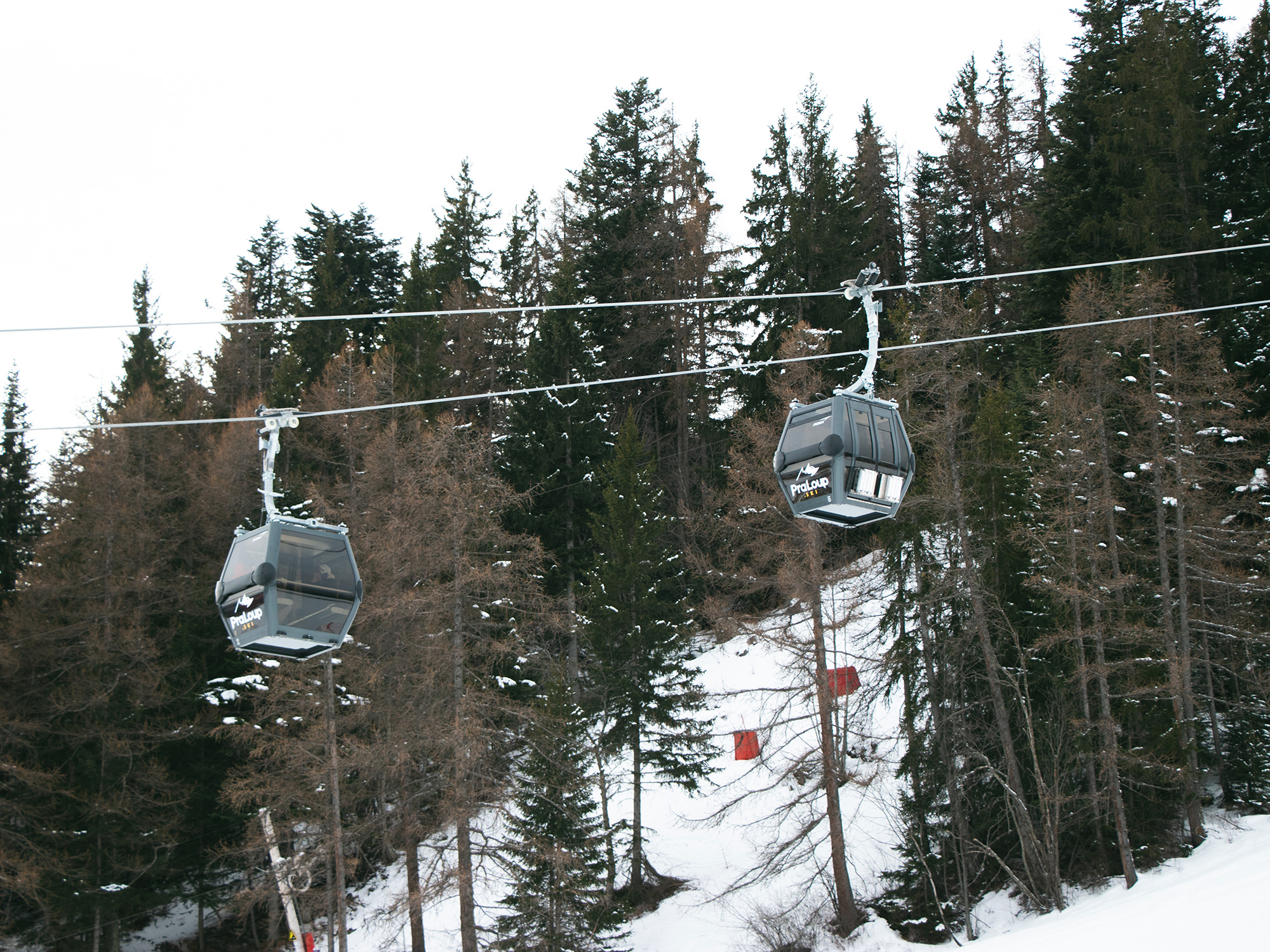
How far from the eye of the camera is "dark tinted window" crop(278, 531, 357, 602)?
11094 millimetres

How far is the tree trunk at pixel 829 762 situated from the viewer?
65.6 feet

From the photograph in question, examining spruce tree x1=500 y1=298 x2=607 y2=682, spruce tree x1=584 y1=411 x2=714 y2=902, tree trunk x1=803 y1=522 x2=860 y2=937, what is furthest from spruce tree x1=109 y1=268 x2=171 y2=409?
tree trunk x1=803 y1=522 x2=860 y2=937

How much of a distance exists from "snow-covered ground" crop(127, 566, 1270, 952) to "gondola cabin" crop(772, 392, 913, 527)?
605 cm

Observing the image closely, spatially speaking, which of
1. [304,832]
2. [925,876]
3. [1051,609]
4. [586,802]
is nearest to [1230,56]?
[1051,609]

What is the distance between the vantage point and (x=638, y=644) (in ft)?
83.0

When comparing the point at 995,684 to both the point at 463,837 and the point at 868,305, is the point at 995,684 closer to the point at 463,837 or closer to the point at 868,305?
the point at 463,837

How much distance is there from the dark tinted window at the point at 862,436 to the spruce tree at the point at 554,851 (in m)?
10.9

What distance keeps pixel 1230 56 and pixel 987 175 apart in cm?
1658

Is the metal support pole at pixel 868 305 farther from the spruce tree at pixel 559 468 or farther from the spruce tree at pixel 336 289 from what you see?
the spruce tree at pixel 336 289

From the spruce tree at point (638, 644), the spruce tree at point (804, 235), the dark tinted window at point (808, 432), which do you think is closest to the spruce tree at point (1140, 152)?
the spruce tree at point (804, 235)

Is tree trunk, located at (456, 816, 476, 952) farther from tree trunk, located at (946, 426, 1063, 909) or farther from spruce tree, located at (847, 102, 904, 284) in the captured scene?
spruce tree, located at (847, 102, 904, 284)

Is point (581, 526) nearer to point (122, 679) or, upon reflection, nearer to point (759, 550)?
point (759, 550)

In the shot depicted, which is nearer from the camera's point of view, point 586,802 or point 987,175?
point 586,802

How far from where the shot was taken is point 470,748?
18031mm
